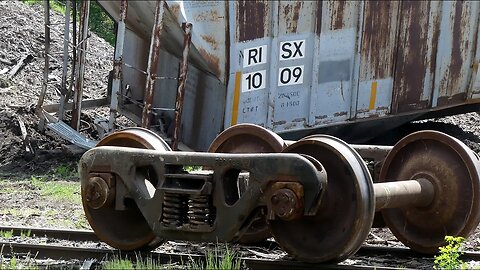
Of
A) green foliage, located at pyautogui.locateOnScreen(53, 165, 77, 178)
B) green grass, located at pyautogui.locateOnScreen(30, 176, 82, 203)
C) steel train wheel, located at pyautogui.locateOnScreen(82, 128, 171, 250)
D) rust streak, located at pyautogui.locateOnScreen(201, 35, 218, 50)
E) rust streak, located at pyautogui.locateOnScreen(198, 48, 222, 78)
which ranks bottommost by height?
green foliage, located at pyautogui.locateOnScreen(53, 165, 77, 178)

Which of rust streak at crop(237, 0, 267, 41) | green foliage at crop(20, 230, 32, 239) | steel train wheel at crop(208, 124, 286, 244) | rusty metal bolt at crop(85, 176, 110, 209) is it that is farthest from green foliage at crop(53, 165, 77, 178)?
rusty metal bolt at crop(85, 176, 110, 209)

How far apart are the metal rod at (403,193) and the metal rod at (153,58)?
255 inches

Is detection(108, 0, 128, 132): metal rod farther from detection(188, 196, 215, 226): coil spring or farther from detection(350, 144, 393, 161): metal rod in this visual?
detection(188, 196, 215, 226): coil spring

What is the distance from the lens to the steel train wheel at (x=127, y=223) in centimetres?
557

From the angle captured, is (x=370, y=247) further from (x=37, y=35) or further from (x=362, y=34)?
(x=37, y=35)

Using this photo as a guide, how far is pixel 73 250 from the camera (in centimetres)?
579

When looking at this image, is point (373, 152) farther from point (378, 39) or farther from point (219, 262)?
point (378, 39)

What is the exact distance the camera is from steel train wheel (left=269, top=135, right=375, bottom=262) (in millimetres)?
4777

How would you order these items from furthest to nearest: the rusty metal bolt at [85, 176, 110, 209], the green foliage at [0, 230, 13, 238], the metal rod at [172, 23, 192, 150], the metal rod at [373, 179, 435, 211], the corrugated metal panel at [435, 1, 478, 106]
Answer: the corrugated metal panel at [435, 1, 478, 106], the metal rod at [172, 23, 192, 150], the green foliage at [0, 230, 13, 238], the rusty metal bolt at [85, 176, 110, 209], the metal rod at [373, 179, 435, 211]

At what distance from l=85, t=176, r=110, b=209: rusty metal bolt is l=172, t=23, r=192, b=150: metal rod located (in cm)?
631

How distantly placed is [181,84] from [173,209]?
6.80 m

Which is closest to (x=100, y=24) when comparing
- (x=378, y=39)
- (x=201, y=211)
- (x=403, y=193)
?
(x=378, y=39)

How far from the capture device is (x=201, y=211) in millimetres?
5055

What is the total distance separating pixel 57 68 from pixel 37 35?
164 cm
